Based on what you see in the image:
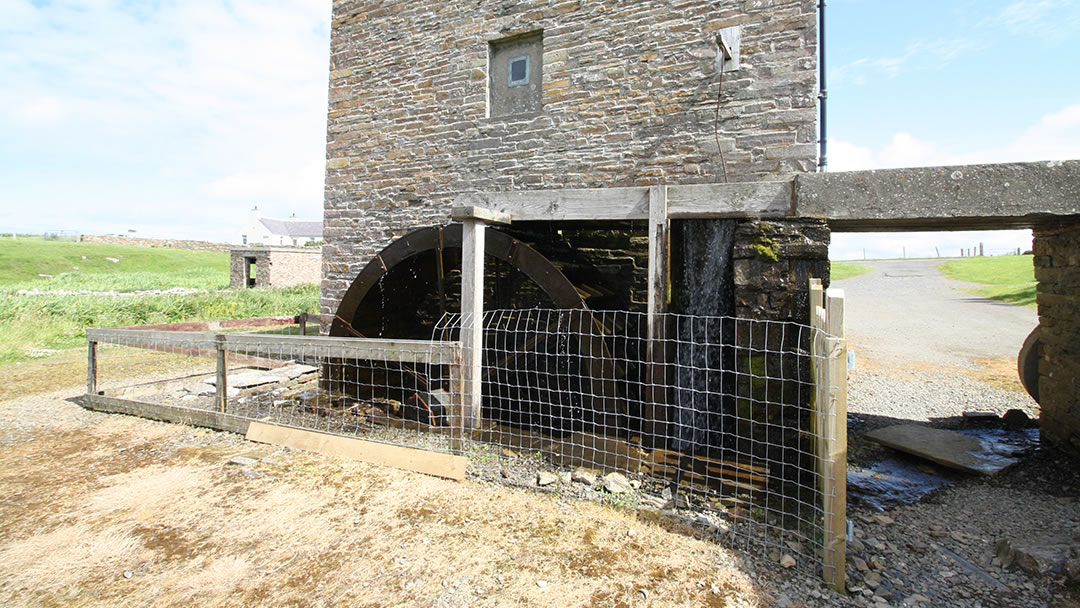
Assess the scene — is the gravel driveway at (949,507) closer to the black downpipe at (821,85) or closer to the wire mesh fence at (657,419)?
the wire mesh fence at (657,419)

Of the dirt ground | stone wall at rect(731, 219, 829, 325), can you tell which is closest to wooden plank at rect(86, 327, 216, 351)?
the dirt ground

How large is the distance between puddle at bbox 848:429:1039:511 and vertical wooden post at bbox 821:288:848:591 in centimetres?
137

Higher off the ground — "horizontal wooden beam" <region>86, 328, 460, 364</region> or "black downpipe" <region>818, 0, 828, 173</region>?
"black downpipe" <region>818, 0, 828, 173</region>

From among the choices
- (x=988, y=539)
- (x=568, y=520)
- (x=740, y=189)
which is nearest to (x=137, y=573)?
(x=568, y=520)

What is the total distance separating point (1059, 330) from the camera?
4.62 m

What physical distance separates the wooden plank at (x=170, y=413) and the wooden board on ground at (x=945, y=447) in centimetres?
586

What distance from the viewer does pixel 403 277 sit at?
641 centimetres

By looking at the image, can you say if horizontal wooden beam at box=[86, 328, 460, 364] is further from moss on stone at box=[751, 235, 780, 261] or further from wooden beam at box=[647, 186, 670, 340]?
moss on stone at box=[751, 235, 780, 261]

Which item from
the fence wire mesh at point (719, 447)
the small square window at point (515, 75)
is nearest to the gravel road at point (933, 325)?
the fence wire mesh at point (719, 447)

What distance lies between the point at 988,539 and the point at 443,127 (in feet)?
20.7

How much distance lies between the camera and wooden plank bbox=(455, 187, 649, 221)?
4.16m

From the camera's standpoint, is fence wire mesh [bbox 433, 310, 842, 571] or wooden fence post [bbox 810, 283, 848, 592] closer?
wooden fence post [bbox 810, 283, 848, 592]

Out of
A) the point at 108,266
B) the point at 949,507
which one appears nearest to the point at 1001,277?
the point at 949,507

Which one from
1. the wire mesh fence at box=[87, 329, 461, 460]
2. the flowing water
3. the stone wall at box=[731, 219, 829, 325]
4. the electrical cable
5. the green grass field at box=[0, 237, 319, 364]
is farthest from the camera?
the green grass field at box=[0, 237, 319, 364]
